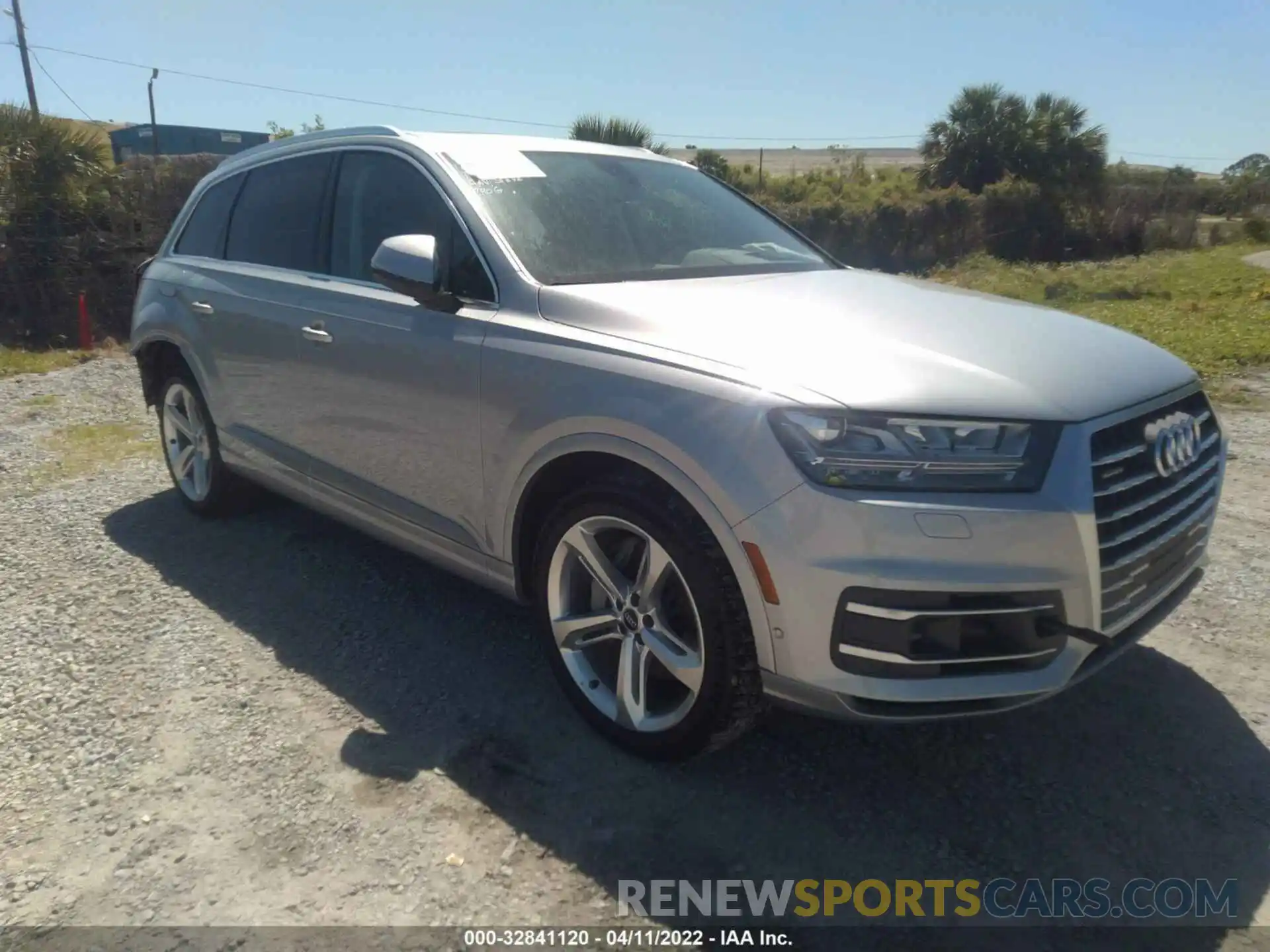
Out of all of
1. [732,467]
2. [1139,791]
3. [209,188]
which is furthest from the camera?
[209,188]

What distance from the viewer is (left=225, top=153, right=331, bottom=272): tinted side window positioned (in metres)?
4.12

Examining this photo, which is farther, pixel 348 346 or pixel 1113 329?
pixel 348 346

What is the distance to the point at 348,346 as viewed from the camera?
365 centimetres

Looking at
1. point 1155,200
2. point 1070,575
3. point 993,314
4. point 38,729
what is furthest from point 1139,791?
point 1155,200

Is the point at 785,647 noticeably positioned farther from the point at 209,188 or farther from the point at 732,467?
the point at 209,188

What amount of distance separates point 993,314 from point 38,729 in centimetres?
334

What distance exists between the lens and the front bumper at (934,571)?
228cm

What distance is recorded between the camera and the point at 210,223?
16.2ft

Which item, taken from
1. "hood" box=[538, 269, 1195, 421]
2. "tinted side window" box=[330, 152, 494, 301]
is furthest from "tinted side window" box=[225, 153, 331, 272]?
"hood" box=[538, 269, 1195, 421]

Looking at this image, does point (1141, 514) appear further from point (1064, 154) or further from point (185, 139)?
point (185, 139)

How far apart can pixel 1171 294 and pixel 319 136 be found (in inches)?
563

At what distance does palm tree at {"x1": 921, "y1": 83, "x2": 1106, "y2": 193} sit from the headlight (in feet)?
89.6

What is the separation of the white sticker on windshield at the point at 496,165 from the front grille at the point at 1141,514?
2.19 m

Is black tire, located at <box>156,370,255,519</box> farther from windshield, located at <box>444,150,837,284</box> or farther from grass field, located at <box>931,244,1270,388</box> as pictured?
grass field, located at <box>931,244,1270,388</box>
